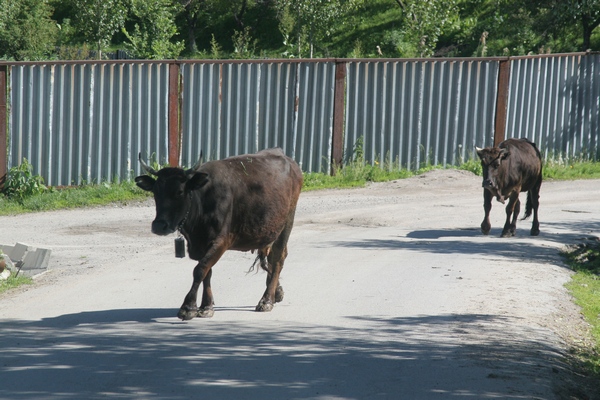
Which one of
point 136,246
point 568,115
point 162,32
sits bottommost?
point 136,246

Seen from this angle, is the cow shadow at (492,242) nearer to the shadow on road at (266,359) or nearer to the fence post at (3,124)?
the shadow on road at (266,359)

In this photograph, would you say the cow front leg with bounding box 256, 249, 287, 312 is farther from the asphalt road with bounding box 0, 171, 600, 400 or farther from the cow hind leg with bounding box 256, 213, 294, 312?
the asphalt road with bounding box 0, 171, 600, 400

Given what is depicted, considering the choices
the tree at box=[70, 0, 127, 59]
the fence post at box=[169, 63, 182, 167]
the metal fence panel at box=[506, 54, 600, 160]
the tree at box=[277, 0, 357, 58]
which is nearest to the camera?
the fence post at box=[169, 63, 182, 167]

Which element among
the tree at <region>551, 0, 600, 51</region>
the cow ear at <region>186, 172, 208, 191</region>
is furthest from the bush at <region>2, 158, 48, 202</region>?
the tree at <region>551, 0, 600, 51</region>

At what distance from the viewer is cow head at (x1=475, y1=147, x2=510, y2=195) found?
604 inches

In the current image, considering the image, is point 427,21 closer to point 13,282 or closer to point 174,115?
point 174,115

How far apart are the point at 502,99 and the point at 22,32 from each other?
27.0 metres

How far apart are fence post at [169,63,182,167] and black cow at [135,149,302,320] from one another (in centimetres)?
1025

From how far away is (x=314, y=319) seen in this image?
9414mm

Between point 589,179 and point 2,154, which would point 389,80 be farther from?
point 2,154

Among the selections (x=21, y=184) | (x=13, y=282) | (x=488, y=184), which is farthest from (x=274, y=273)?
(x=21, y=184)

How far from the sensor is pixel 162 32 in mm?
43125

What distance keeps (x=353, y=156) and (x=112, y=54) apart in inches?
1108

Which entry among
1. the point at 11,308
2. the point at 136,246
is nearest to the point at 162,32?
the point at 136,246
